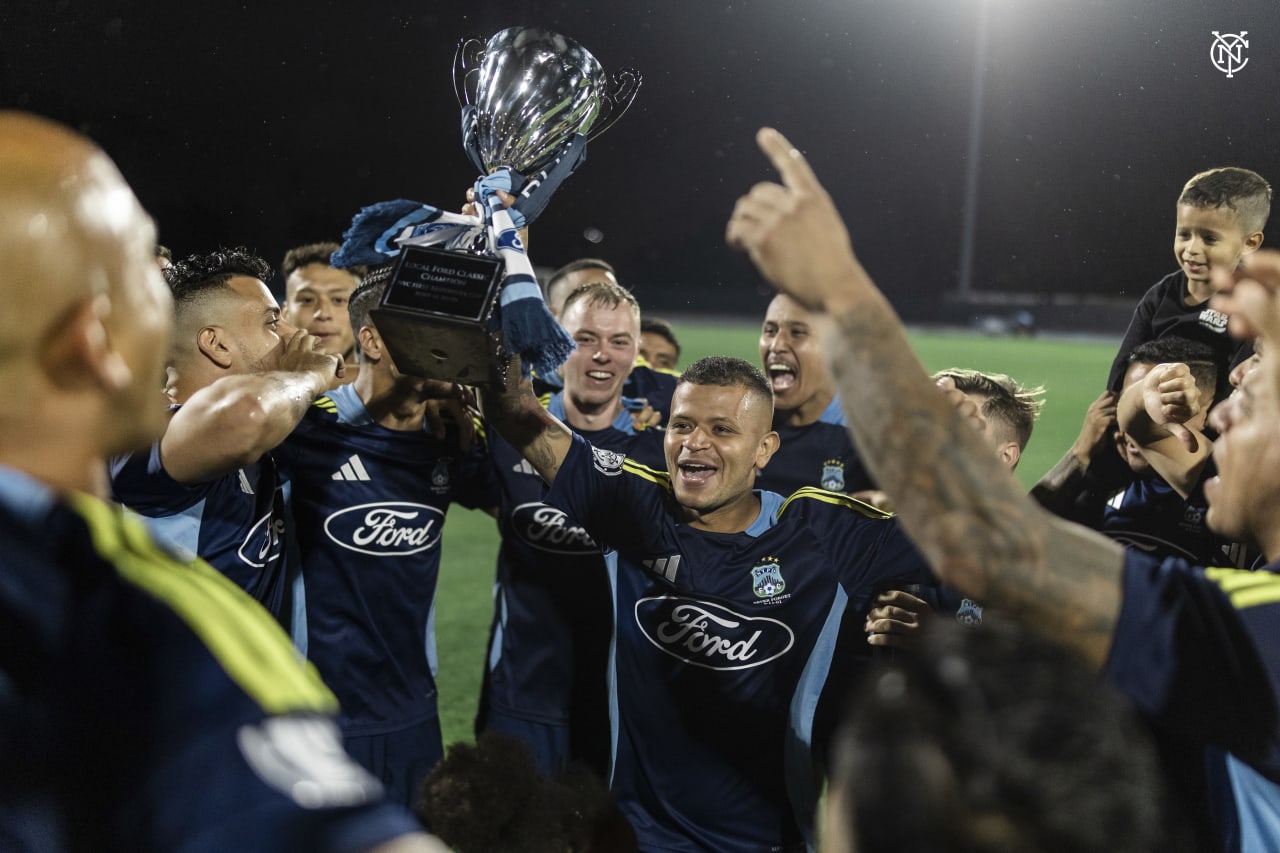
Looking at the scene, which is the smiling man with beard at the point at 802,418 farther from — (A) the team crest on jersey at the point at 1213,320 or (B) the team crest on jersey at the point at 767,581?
(A) the team crest on jersey at the point at 1213,320

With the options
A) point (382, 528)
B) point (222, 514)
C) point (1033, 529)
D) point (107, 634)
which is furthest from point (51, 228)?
point (382, 528)

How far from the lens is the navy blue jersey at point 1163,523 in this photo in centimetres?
361

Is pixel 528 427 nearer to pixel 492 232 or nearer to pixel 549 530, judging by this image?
pixel 492 232

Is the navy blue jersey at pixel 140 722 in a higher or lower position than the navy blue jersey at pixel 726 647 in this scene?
higher

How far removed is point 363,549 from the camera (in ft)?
11.7

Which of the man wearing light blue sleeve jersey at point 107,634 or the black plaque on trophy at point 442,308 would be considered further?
the black plaque on trophy at point 442,308

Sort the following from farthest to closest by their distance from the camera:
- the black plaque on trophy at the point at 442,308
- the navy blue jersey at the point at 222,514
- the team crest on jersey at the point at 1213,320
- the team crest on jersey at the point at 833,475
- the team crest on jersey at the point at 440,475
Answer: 1. the team crest on jersey at the point at 833,475
2. the team crest on jersey at the point at 1213,320
3. the team crest on jersey at the point at 440,475
4. the navy blue jersey at the point at 222,514
5. the black plaque on trophy at the point at 442,308

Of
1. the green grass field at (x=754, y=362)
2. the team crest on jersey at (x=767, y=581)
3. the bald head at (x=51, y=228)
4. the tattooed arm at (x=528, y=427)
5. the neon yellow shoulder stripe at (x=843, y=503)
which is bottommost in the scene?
the green grass field at (x=754, y=362)

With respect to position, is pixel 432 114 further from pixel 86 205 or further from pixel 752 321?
pixel 752 321

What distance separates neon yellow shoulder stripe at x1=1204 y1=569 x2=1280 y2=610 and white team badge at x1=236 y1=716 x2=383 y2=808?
1353 millimetres

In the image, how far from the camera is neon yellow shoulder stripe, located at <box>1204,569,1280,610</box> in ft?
5.21

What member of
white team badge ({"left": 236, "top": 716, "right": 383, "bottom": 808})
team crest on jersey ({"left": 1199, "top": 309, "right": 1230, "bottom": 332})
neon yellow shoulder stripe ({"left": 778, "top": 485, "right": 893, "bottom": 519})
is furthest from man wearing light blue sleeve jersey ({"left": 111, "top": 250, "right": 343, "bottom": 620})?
team crest on jersey ({"left": 1199, "top": 309, "right": 1230, "bottom": 332})

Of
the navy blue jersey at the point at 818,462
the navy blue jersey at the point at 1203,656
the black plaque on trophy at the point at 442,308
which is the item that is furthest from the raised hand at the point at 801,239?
the navy blue jersey at the point at 818,462

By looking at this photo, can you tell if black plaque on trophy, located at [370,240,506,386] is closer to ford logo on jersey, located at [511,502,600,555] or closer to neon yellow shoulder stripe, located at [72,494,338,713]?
neon yellow shoulder stripe, located at [72,494,338,713]
